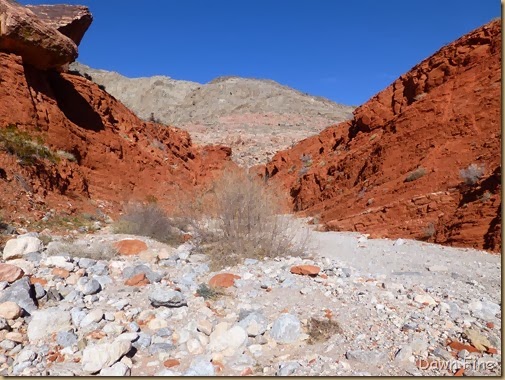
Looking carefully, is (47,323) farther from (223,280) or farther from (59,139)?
(59,139)

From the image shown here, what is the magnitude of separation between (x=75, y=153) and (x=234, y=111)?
158ft

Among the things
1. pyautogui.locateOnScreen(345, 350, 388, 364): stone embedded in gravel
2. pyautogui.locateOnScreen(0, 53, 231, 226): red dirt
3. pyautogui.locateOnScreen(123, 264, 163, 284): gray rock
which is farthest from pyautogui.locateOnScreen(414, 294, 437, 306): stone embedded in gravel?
pyautogui.locateOnScreen(0, 53, 231, 226): red dirt

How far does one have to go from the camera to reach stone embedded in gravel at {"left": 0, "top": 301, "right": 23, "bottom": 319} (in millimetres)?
3783

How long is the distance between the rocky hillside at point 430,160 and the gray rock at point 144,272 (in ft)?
24.5

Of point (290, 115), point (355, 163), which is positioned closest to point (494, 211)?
point (355, 163)

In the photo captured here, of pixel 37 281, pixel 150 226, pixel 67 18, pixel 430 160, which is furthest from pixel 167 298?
pixel 67 18

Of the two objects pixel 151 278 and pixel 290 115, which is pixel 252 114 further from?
pixel 151 278

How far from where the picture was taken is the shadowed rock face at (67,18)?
15.2 m

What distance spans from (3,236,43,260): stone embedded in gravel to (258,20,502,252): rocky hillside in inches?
357

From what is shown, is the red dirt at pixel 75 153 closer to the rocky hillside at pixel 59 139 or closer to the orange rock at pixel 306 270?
the rocky hillside at pixel 59 139

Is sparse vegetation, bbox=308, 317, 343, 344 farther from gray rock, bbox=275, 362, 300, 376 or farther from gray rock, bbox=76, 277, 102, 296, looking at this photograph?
gray rock, bbox=76, 277, 102, 296

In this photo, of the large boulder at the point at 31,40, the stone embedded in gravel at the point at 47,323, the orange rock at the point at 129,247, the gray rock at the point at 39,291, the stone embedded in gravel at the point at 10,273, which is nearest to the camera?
the stone embedded in gravel at the point at 47,323

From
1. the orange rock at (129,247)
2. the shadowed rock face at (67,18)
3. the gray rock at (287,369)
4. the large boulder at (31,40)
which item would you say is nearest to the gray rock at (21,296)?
the orange rock at (129,247)

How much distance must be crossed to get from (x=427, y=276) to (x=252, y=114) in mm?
53212
